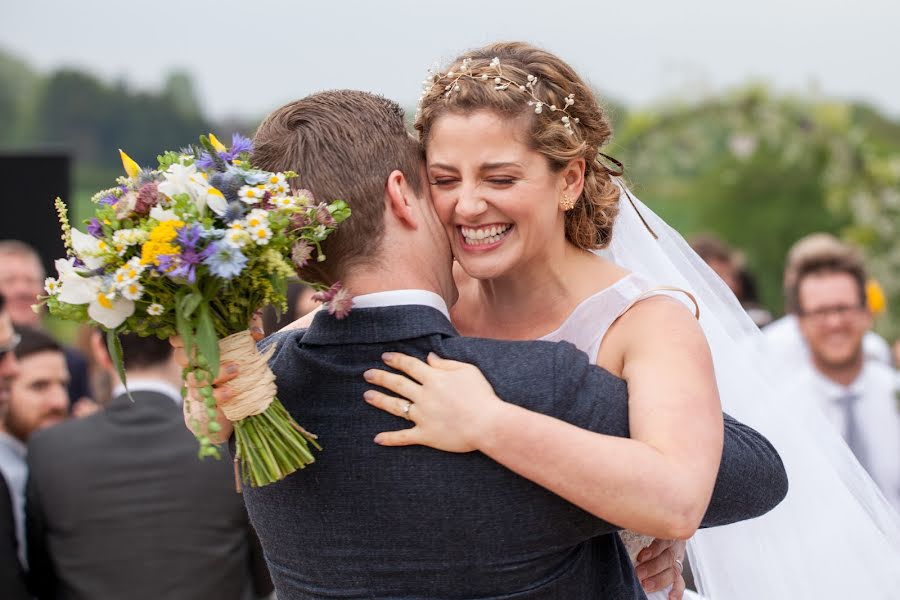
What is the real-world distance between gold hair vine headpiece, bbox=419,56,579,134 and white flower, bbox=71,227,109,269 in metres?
0.97

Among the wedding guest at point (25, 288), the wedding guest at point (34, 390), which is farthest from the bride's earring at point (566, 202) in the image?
the wedding guest at point (25, 288)

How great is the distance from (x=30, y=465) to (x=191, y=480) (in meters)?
0.63

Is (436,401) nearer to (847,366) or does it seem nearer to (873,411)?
A: (873,411)

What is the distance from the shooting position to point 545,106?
8.71ft

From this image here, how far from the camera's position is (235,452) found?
7.59 feet

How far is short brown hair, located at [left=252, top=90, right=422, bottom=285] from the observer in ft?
7.32

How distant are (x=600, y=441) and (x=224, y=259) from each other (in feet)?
2.59

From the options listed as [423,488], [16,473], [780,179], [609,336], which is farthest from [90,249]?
[780,179]

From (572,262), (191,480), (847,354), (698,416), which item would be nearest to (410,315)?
(698,416)

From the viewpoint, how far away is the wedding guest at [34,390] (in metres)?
4.79

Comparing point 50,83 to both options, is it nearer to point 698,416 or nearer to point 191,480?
point 191,480

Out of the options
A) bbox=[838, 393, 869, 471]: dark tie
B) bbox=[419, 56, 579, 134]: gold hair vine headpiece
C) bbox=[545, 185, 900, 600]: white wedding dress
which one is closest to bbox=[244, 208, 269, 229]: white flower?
bbox=[419, 56, 579, 134]: gold hair vine headpiece

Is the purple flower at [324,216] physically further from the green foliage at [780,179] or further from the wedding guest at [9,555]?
the green foliage at [780,179]

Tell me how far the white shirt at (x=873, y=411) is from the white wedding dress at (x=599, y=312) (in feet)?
10.4
